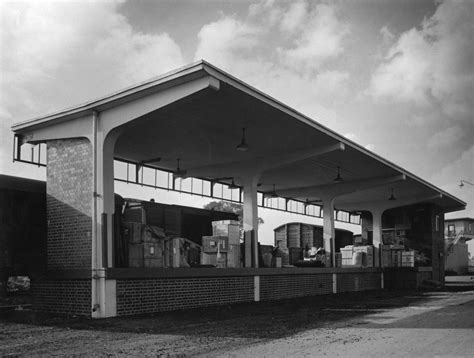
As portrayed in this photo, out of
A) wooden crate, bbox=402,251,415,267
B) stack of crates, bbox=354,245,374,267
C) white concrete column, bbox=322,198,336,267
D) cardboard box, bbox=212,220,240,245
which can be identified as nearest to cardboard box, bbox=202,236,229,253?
cardboard box, bbox=212,220,240,245

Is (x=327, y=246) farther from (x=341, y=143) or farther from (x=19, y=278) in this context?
(x=19, y=278)

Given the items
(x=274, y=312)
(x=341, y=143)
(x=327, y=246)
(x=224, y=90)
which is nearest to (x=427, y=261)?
(x=327, y=246)

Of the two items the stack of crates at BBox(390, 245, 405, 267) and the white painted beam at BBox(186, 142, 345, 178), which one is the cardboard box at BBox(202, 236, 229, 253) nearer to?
the white painted beam at BBox(186, 142, 345, 178)

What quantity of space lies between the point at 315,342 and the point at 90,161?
725 cm

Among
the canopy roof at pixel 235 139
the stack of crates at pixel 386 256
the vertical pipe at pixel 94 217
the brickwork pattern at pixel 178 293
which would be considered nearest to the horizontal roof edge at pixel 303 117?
the canopy roof at pixel 235 139

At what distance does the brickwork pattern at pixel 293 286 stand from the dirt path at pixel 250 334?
4.71 m

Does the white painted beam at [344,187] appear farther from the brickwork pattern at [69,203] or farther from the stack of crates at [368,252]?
the brickwork pattern at [69,203]

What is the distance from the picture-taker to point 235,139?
17.8 m

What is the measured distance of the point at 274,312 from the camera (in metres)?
14.3

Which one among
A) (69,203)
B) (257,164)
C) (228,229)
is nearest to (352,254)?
(257,164)

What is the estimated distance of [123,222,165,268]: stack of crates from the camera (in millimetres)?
13812

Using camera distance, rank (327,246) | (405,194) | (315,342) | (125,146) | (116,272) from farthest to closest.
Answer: (405,194), (327,246), (125,146), (116,272), (315,342)

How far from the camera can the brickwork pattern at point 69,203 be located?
13.5 metres

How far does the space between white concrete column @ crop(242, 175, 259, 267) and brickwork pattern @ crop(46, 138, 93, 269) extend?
6.59 metres
